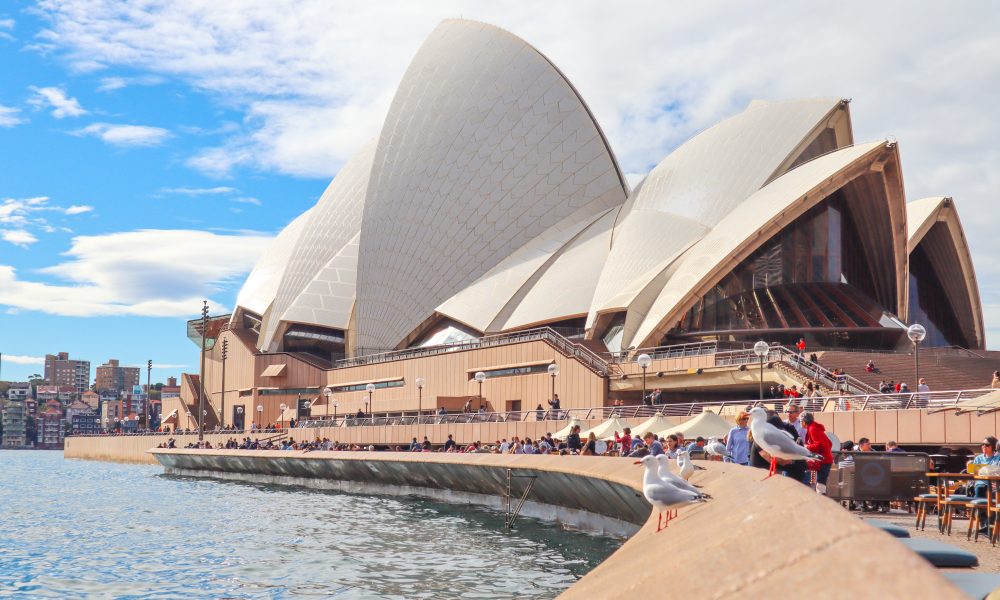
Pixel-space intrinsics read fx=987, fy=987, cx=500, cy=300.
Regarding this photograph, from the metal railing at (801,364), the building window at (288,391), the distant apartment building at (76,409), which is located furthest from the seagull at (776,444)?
the distant apartment building at (76,409)

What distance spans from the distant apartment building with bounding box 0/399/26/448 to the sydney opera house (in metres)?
109

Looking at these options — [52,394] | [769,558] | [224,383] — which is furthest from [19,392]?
[769,558]

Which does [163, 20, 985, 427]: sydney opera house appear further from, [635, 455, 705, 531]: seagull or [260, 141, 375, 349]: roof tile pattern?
[635, 455, 705, 531]: seagull

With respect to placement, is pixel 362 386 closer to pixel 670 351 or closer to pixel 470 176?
pixel 470 176

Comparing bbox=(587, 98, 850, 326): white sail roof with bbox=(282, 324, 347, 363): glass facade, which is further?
bbox=(282, 324, 347, 363): glass facade

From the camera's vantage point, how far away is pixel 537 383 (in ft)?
119

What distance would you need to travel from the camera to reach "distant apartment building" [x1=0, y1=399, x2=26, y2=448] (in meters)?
153

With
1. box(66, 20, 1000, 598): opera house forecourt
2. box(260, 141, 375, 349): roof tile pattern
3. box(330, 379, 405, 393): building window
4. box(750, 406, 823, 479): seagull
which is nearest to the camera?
box(750, 406, 823, 479): seagull

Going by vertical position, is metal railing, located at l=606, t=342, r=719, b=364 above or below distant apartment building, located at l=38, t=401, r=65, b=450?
above

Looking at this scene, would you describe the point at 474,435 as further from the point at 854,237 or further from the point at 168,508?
the point at 854,237

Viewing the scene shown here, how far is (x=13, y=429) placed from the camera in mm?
153500

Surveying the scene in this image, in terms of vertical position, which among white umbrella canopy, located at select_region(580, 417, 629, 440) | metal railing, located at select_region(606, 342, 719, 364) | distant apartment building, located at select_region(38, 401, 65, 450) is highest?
metal railing, located at select_region(606, 342, 719, 364)

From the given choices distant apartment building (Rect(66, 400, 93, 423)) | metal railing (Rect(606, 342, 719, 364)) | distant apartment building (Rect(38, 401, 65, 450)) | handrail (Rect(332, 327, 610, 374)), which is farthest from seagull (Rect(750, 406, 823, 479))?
distant apartment building (Rect(66, 400, 93, 423))

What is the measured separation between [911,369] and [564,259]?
62.7 feet
